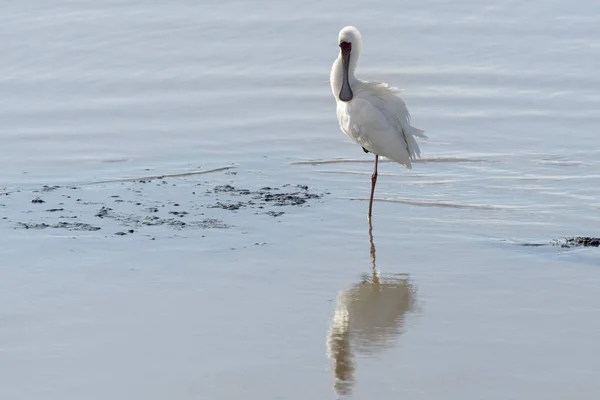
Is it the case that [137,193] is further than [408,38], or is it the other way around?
[408,38]

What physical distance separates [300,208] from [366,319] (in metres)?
2.80

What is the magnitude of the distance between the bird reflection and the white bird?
2.40m

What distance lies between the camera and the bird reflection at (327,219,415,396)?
681 centimetres

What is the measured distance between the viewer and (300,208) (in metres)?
10.4

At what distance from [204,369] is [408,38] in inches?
465

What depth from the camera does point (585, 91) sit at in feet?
49.0

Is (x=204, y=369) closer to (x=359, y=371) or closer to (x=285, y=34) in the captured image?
(x=359, y=371)

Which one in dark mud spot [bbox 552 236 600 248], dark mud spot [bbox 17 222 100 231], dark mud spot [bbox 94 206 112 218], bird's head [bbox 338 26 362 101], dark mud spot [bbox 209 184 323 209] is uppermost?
bird's head [bbox 338 26 362 101]

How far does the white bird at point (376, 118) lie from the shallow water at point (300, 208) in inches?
16.7

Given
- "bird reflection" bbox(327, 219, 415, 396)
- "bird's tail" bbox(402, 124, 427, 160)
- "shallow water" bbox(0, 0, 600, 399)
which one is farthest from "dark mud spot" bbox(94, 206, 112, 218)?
"bird's tail" bbox(402, 124, 427, 160)

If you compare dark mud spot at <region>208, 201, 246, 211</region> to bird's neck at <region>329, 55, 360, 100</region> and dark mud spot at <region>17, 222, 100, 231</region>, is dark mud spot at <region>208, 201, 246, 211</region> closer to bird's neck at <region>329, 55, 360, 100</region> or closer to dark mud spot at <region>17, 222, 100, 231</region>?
dark mud spot at <region>17, 222, 100, 231</region>

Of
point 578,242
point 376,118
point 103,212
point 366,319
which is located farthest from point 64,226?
point 578,242

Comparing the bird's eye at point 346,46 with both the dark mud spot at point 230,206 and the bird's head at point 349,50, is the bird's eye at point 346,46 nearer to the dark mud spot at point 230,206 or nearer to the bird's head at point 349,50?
the bird's head at point 349,50

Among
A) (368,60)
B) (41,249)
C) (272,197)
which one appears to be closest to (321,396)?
(41,249)
